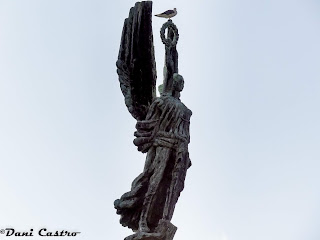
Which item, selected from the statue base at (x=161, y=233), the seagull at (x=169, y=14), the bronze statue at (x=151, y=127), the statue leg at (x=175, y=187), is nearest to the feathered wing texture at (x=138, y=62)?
the bronze statue at (x=151, y=127)

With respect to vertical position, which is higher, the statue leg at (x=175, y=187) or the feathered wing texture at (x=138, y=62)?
the feathered wing texture at (x=138, y=62)

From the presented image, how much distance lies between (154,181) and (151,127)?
0.86 metres

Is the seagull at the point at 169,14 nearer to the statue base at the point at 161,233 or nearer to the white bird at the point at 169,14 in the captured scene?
the white bird at the point at 169,14

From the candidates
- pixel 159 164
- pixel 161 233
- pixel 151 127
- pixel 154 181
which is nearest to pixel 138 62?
pixel 151 127

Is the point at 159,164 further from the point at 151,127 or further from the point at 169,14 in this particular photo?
the point at 169,14

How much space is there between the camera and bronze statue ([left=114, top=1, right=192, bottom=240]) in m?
10.7

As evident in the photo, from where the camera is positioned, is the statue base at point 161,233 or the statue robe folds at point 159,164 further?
the statue robe folds at point 159,164

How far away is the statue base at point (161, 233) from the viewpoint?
33.3 ft

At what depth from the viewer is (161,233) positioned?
1022 centimetres

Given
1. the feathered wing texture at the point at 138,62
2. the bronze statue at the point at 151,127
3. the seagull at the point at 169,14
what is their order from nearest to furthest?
1. the bronze statue at the point at 151,127
2. the feathered wing texture at the point at 138,62
3. the seagull at the point at 169,14

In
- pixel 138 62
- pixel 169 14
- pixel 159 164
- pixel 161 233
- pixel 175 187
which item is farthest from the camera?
pixel 169 14

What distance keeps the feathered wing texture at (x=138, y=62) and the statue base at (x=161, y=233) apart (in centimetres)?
187

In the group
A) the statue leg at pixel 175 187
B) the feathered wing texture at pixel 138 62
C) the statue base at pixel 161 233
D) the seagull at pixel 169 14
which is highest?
the seagull at pixel 169 14

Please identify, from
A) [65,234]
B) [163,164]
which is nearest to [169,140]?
[163,164]
